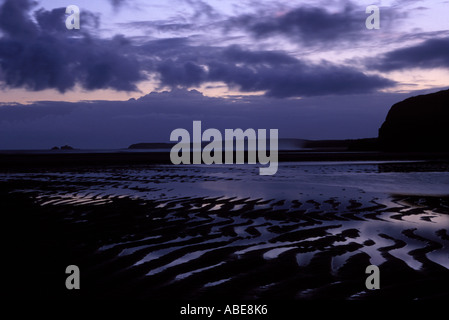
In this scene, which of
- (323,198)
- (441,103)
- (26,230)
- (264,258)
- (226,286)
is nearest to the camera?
(226,286)

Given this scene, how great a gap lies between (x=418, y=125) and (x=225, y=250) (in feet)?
252

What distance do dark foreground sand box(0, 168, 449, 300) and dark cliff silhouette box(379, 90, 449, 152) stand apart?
221 feet

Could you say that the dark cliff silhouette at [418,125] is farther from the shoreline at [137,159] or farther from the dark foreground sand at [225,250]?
the dark foreground sand at [225,250]

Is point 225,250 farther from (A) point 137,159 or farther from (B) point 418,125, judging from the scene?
(B) point 418,125

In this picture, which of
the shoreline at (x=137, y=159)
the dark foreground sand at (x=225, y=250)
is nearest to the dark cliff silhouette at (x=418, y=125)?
the shoreline at (x=137, y=159)

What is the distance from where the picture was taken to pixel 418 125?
74562 millimetres

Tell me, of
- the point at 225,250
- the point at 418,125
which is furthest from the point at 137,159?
the point at 418,125

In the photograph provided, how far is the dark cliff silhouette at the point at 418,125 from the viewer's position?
234 feet

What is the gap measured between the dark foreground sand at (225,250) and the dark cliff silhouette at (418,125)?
67.4 meters
